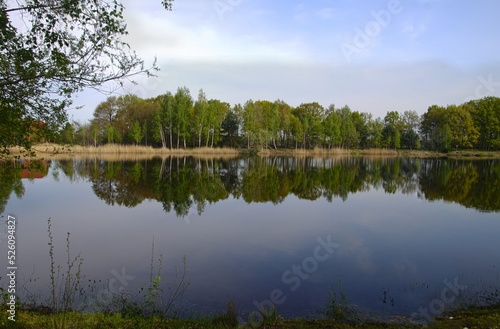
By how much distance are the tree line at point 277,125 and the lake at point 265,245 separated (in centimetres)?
4507

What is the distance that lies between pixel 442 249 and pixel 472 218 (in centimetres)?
582

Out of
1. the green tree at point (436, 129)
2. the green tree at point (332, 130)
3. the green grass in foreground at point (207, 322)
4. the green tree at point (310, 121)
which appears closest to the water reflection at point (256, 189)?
the green grass in foreground at point (207, 322)

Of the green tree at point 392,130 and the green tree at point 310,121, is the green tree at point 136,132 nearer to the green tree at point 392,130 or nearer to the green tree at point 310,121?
the green tree at point 310,121

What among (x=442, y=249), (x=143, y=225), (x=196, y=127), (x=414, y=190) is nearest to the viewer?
(x=442, y=249)

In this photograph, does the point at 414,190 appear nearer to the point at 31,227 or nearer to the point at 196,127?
the point at 31,227

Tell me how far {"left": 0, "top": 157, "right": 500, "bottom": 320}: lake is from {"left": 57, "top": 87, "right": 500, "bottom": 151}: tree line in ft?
148

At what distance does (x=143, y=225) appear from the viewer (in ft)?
44.4

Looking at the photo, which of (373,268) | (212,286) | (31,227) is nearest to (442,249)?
(373,268)

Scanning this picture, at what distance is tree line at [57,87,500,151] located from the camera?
6556cm

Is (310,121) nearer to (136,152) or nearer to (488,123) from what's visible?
(136,152)

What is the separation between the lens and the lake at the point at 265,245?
7355 millimetres

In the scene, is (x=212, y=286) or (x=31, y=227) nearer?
(x=212, y=286)

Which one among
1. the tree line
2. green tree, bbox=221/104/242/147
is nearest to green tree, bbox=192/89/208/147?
the tree line

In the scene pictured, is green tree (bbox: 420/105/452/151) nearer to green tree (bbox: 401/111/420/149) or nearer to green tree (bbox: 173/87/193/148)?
green tree (bbox: 401/111/420/149)
